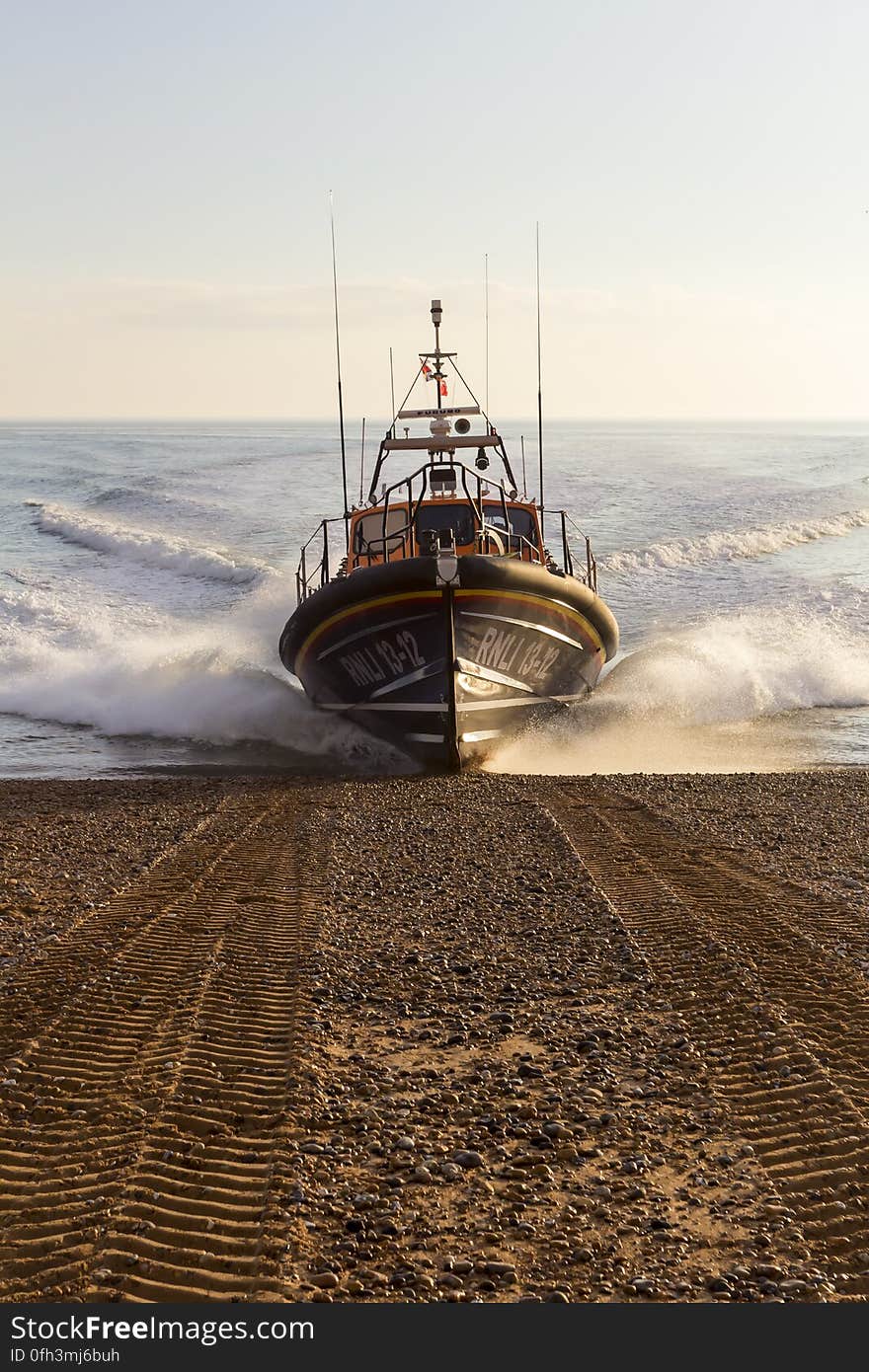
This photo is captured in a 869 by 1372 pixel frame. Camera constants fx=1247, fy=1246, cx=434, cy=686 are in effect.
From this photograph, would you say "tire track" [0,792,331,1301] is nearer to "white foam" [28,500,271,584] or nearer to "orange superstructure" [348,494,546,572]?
"orange superstructure" [348,494,546,572]

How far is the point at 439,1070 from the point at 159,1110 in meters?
1.16

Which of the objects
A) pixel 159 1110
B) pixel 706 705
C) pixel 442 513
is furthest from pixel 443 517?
pixel 159 1110

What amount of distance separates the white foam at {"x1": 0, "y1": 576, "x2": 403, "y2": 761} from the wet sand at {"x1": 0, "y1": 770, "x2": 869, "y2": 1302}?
20.5 feet

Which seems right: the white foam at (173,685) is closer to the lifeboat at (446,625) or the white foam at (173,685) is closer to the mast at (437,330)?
the lifeboat at (446,625)

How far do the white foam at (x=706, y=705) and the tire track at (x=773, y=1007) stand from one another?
16.2 ft

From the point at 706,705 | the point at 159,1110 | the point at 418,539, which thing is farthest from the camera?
the point at 706,705

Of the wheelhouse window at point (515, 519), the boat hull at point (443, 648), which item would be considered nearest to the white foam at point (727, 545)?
the wheelhouse window at point (515, 519)

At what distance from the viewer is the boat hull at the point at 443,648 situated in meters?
12.8

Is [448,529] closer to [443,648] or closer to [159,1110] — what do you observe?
[443,648]

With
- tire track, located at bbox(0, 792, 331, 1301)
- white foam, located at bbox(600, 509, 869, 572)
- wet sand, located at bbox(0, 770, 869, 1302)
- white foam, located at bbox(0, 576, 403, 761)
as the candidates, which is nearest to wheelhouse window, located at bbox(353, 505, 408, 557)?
white foam, located at bbox(0, 576, 403, 761)

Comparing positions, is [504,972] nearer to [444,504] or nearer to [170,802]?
[170,802]

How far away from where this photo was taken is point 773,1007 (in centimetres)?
573

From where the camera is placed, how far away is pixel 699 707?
16.3 meters

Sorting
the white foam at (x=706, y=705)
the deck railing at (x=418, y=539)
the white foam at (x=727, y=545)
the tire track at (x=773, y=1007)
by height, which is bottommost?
the white foam at (x=706, y=705)
